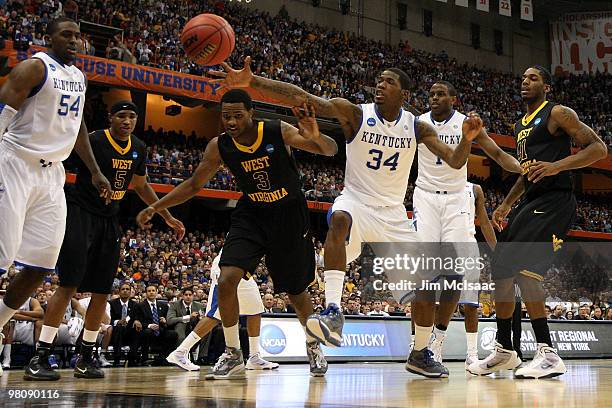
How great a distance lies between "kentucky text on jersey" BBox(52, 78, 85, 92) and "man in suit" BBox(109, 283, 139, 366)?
6528 millimetres

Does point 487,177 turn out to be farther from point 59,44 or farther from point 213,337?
point 59,44

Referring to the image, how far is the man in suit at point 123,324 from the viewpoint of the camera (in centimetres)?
1156

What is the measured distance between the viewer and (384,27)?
3853 cm

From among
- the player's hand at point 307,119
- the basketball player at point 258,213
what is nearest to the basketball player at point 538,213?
the basketball player at point 258,213

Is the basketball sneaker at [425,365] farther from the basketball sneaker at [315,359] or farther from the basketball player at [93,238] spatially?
the basketball player at [93,238]

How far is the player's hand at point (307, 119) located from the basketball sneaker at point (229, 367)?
2.17m

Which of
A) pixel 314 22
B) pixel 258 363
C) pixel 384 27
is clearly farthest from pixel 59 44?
pixel 384 27

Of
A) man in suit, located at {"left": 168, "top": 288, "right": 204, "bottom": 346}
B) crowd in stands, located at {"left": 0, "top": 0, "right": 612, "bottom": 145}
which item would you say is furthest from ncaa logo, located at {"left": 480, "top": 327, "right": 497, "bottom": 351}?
crowd in stands, located at {"left": 0, "top": 0, "right": 612, "bottom": 145}

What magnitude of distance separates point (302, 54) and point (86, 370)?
26067 millimetres

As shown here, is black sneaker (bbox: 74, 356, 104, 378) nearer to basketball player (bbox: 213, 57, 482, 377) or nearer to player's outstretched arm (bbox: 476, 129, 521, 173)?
basketball player (bbox: 213, 57, 482, 377)

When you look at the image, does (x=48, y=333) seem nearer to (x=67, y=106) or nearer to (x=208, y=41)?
(x=67, y=106)

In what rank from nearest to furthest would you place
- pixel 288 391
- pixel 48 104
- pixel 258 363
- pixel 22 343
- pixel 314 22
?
pixel 288 391
pixel 48 104
pixel 258 363
pixel 22 343
pixel 314 22

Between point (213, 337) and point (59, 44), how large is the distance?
7378 millimetres

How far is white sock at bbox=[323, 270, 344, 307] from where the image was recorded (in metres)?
5.91
